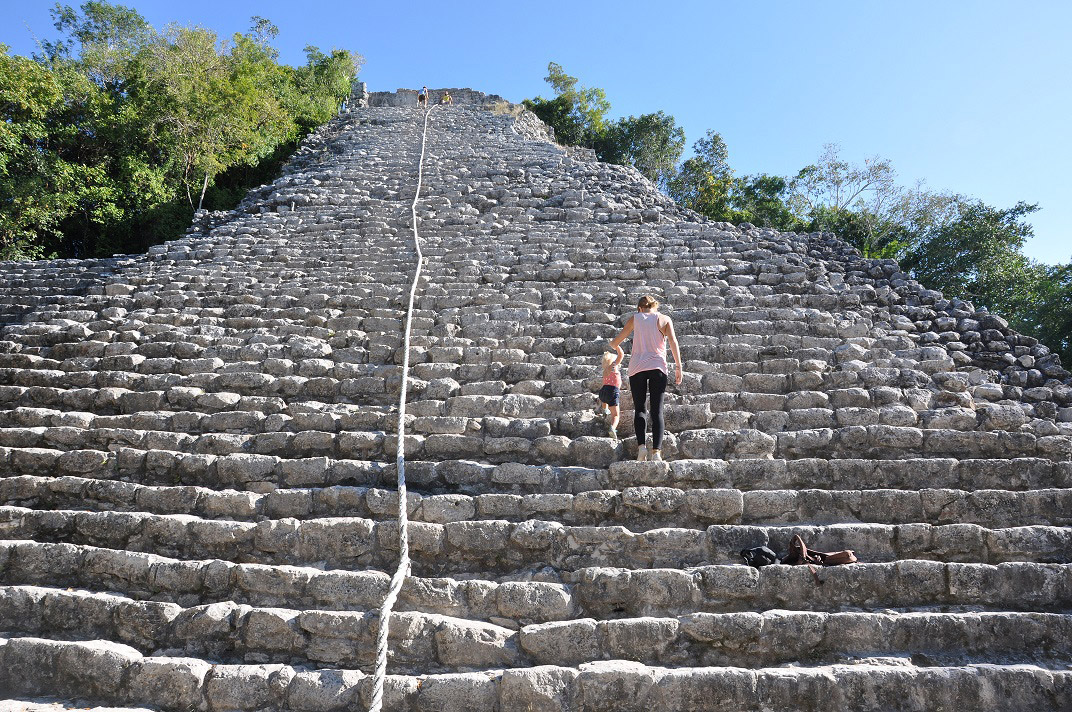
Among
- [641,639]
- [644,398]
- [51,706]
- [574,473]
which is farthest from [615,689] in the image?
[51,706]

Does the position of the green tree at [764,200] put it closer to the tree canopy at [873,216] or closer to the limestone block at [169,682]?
the tree canopy at [873,216]

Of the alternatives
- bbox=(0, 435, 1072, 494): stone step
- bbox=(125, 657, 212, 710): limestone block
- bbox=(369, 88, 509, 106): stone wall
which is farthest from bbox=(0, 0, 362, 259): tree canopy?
bbox=(125, 657, 212, 710): limestone block

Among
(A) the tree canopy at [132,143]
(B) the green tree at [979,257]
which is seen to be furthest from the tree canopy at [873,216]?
(A) the tree canopy at [132,143]

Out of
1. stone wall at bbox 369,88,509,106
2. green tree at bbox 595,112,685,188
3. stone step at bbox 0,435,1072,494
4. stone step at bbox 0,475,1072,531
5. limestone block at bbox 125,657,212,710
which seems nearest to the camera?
limestone block at bbox 125,657,212,710

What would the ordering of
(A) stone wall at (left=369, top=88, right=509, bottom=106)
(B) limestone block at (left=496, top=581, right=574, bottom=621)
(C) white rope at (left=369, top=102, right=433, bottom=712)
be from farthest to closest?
(A) stone wall at (left=369, top=88, right=509, bottom=106), (B) limestone block at (left=496, top=581, right=574, bottom=621), (C) white rope at (left=369, top=102, right=433, bottom=712)

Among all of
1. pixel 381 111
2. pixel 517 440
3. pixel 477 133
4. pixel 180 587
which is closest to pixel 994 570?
pixel 517 440

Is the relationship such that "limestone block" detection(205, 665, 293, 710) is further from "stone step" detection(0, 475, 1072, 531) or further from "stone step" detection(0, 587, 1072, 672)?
"stone step" detection(0, 475, 1072, 531)

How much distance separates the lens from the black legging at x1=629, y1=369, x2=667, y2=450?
3.18m

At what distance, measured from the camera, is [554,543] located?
2.73 metres

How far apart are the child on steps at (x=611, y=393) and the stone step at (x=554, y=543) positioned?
0.82 meters

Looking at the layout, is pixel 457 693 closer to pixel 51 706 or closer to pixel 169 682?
pixel 169 682

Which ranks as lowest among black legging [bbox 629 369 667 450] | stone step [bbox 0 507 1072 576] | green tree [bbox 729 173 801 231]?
stone step [bbox 0 507 1072 576]

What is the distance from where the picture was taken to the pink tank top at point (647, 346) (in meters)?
3.27

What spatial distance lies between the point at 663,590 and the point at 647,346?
141 centimetres
